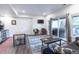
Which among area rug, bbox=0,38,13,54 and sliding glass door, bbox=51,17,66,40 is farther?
sliding glass door, bbox=51,17,66,40

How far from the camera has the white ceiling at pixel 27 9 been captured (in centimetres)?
217

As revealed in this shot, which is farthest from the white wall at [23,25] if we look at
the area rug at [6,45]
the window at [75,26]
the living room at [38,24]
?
the window at [75,26]

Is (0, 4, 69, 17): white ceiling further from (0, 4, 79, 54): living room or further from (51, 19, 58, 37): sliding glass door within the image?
(51, 19, 58, 37): sliding glass door

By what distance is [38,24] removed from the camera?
232 cm

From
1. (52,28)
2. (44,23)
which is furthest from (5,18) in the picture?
(52,28)

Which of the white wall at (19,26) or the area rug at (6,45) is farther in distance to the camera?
the white wall at (19,26)

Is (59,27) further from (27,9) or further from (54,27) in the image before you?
(27,9)

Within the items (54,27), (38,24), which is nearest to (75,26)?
(54,27)

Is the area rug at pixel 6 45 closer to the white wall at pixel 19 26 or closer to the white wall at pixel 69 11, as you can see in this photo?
the white wall at pixel 19 26

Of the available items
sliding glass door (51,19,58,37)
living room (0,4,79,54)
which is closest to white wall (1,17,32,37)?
living room (0,4,79,54)

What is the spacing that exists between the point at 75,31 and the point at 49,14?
1.89ft

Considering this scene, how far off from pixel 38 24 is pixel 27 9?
356 mm

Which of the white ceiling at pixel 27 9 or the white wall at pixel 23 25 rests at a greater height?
the white ceiling at pixel 27 9

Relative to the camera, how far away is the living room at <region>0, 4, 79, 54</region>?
7.09 ft
